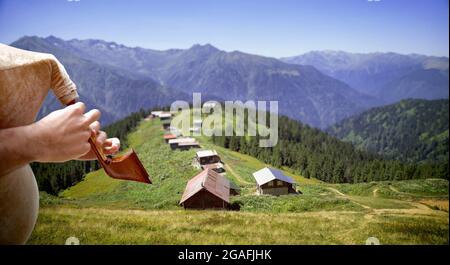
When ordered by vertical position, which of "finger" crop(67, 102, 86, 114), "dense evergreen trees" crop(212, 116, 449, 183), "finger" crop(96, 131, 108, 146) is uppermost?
"finger" crop(67, 102, 86, 114)

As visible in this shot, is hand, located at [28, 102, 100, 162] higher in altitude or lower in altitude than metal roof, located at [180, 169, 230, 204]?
higher

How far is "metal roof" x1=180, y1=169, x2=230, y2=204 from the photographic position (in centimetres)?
886

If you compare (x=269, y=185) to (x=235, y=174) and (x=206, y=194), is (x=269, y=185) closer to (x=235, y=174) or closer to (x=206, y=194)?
(x=235, y=174)

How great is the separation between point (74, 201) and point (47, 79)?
8.85 m

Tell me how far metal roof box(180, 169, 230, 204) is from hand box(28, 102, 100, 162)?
19.4 ft

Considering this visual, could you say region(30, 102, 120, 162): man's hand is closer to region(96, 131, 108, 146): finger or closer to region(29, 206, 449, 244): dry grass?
region(96, 131, 108, 146): finger

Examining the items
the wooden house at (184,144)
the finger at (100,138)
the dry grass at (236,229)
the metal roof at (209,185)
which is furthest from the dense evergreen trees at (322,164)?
the finger at (100,138)

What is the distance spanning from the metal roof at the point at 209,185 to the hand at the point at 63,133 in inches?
233

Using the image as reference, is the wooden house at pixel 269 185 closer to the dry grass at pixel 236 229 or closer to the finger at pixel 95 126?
the dry grass at pixel 236 229

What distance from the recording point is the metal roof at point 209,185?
349 inches

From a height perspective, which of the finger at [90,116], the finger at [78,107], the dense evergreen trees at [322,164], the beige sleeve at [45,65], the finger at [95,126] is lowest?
the dense evergreen trees at [322,164]

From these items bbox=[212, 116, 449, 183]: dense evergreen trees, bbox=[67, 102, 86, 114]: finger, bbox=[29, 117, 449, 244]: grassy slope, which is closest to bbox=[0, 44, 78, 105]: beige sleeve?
bbox=[67, 102, 86, 114]: finger

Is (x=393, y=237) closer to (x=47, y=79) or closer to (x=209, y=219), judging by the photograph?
(x=209, y=219)
